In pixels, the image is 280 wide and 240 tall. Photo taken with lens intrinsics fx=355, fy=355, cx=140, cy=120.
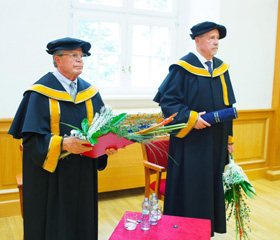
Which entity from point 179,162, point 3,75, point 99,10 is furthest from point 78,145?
point 99,10

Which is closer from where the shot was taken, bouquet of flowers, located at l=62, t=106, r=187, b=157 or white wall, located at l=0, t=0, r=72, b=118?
bouquet of flowers, located at l=62, t=106, r=187, b=157

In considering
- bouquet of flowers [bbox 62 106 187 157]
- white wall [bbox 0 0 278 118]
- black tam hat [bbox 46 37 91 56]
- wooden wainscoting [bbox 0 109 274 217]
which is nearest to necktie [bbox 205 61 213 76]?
bouquet of flowers [bbox 62 106 187 157]

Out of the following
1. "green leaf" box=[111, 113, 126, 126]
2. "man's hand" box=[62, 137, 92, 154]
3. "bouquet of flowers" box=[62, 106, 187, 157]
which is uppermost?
"green leaf" box=[111, 113, 126, 126]

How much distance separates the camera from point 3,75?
3865mm

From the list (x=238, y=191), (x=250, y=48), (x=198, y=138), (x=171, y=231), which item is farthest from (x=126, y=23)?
(x=171, y=231)

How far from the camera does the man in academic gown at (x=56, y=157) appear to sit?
7.27 feet

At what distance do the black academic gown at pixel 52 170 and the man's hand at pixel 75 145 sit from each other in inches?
2.6

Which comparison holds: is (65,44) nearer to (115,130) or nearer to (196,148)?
(115,130)

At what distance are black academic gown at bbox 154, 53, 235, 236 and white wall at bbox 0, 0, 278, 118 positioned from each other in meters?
1.71

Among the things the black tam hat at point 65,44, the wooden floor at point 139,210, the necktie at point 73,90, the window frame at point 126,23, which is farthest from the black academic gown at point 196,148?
the window frame at point 126,23

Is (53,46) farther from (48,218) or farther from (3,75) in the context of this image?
(3,75)

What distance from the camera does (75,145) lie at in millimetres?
2088

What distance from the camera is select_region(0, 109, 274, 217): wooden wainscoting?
154 inches

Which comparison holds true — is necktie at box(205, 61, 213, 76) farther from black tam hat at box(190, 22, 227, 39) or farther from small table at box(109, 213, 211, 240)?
small table at box(109, 213, 211, 240)
